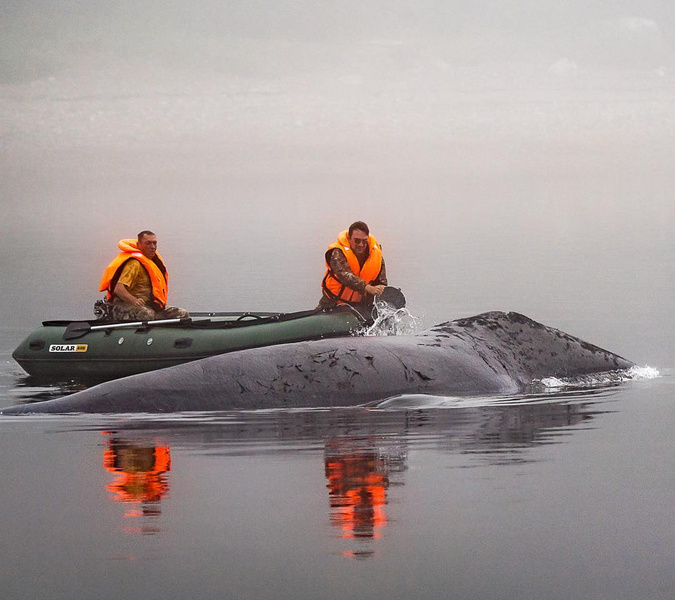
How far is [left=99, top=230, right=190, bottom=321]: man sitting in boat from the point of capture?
75.3ft

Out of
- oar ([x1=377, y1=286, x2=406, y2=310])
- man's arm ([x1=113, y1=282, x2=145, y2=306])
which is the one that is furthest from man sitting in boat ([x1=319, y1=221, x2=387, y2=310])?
man's arm ([x1=113, y1=282, x2=145, y2=306])

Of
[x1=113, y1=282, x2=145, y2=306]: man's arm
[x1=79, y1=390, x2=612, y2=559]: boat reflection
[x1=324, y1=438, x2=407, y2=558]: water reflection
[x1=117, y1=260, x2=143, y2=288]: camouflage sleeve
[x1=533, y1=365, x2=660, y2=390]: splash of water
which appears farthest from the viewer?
[x1=117, y1=260, x2=143, y2=288]: camouflage sleeve

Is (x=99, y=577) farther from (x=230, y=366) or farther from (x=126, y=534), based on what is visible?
(x=230, y=366)

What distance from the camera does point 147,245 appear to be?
23156 millimetres

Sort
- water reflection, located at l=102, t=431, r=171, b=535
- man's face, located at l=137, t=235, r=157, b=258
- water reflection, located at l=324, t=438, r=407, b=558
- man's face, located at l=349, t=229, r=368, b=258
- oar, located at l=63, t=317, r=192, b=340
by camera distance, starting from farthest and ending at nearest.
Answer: man's face, located at l=137, t=235, r=157, b=258 → oar, located at l=63, t=317, r=192, b=340 → man's face, located at l=349, t=229, r=368, b=258 → water reflection, located at l=102, t=431, r=171, b=535 → water reflection, located at l=324, t=438, r=407, b=558

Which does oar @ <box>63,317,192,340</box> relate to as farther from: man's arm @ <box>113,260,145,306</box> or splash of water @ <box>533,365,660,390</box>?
splash of water @ <box>533,365,660,390</box>

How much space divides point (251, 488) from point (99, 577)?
8.17ft

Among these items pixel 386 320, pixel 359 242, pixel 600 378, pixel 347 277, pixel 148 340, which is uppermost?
pixel 359 242

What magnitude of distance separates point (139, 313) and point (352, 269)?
3.50 metres

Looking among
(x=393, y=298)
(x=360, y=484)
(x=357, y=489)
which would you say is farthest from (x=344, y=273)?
(x=357, y=489)

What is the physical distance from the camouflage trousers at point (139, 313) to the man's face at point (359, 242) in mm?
3169

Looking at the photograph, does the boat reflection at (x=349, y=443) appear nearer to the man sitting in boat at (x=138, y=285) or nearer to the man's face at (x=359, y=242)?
the man's face at (x=359, y=242)

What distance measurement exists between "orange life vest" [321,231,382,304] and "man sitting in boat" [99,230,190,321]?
9.24 ft

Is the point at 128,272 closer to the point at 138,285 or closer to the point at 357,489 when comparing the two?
the point at 138,285
